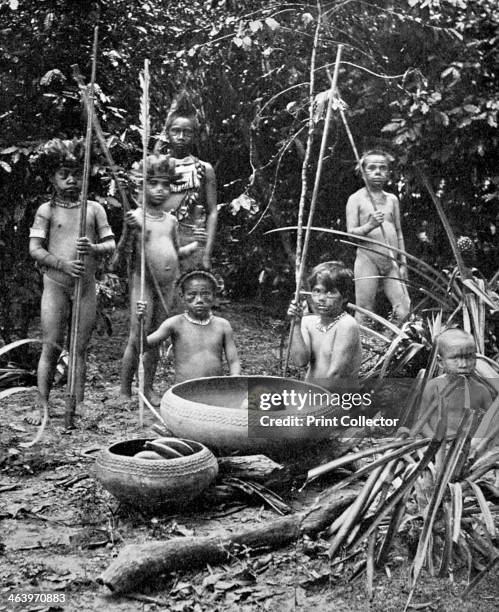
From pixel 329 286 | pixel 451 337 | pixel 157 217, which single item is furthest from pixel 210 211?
pixel 451 337

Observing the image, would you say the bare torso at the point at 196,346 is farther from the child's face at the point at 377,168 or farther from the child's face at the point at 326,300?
the child's face at the point at 377,168

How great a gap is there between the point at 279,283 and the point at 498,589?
630 cm

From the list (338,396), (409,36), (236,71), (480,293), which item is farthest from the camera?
(236,71)

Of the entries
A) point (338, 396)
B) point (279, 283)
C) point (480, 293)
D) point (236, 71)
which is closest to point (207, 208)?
point (338, 396)

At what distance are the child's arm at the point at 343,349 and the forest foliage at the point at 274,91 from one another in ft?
4.33

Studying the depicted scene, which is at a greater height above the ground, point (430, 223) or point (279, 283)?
point (430, 223)

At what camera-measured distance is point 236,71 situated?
7.30m

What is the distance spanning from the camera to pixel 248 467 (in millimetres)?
3205

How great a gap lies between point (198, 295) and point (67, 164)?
109 cm

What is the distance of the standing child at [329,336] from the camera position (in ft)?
12.3

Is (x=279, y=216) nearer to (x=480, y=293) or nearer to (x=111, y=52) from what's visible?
(x=111, y=52)

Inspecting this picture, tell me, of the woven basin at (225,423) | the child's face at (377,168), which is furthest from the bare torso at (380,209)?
the woven basin at (225,423)

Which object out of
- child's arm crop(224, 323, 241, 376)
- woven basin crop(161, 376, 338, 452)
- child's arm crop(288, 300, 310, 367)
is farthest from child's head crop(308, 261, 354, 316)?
child's arm crop(224, 323, 241, 376)

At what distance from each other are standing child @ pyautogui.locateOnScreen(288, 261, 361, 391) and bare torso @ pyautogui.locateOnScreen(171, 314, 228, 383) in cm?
52
